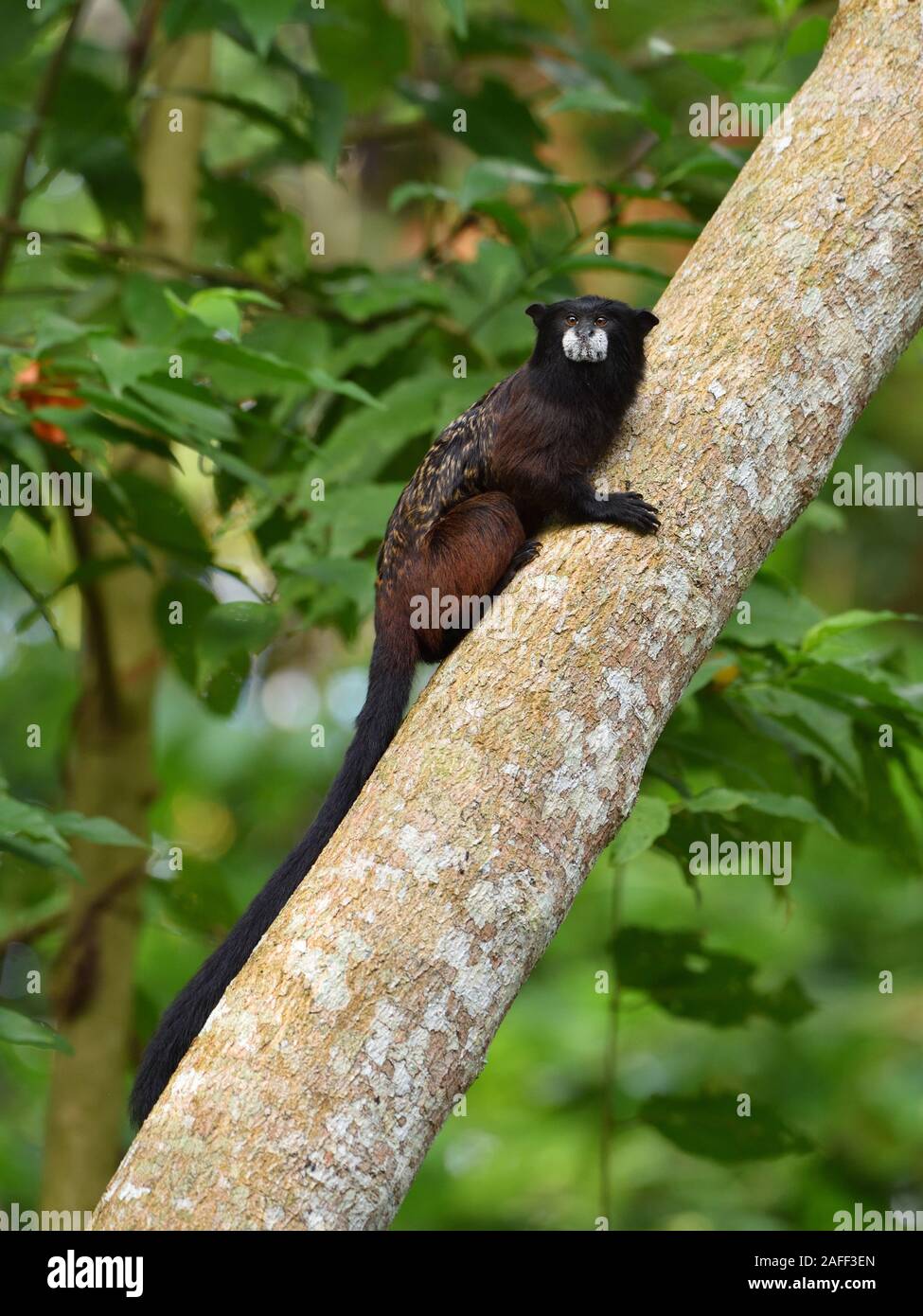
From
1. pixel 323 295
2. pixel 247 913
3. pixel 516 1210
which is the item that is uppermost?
pixel 323 295

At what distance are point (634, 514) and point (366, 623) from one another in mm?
2401

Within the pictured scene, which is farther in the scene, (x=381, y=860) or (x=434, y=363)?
(x=434, y=363)

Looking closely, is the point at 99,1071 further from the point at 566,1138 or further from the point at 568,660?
the point at 568,660

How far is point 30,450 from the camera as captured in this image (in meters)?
3.02

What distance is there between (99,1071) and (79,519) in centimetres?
160

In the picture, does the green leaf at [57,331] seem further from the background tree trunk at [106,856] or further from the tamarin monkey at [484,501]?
the background tree trunk at [106,856]

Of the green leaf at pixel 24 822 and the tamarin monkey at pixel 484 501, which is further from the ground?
the tamarin monkey at pixel 484 501

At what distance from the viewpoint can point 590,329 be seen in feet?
9.89

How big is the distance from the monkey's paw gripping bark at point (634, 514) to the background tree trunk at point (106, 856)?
1616 millimetres

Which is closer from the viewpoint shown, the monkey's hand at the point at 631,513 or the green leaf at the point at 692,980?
the monkey's hand at the point at 631,513

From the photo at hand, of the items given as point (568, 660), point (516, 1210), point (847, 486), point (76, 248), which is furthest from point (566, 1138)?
point (76, 248)

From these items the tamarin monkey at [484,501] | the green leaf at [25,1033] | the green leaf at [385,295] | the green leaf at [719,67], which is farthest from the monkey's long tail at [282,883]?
the green leaf at [719,67]

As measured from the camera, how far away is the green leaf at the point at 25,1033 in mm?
2445
